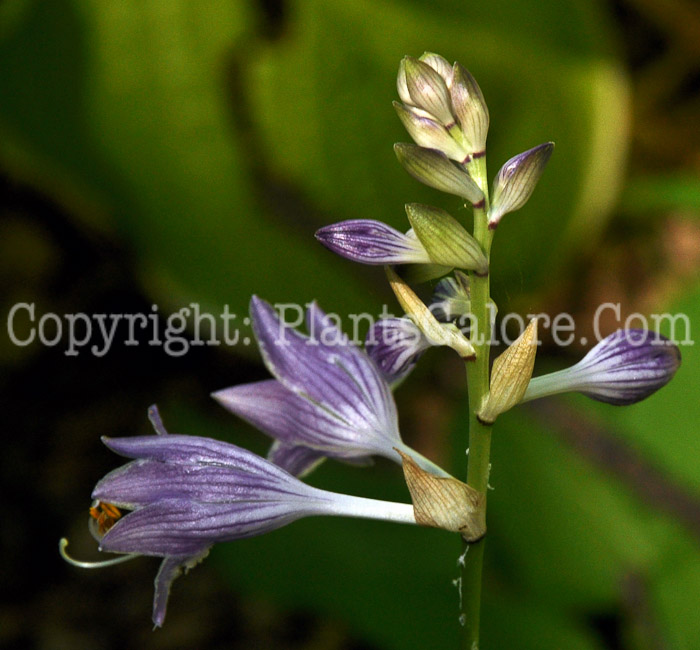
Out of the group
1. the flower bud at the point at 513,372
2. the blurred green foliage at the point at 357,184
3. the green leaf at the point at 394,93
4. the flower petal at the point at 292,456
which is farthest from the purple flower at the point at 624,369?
the green leaf at the point at 394,93

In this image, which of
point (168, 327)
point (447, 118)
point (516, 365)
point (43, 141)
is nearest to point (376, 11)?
point (43, 141)

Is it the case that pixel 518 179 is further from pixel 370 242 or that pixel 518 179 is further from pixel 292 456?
pixel 292 456

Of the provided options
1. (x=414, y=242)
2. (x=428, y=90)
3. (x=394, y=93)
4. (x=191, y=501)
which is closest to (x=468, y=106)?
(x=428, y=90)

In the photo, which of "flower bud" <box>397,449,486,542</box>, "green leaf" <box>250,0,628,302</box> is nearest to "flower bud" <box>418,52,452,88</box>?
"flower bud" <box>397,449,486,542</box>

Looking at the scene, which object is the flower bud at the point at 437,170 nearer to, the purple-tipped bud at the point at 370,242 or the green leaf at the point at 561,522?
the purple-tipped bud at the point at 370,242

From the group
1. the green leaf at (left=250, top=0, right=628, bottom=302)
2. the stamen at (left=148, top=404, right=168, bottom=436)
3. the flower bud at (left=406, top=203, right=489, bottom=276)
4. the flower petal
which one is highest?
the green leaf at (left=250, top=0, right=628, bottom=302)

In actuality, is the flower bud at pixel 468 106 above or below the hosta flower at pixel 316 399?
above

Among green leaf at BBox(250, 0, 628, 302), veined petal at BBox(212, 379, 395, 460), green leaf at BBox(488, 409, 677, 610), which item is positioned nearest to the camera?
veined petal at BBox(212, 379, 395, 460)

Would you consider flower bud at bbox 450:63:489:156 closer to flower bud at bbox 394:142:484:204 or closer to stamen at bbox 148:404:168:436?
flower bud at bbox 394:142:484:204
